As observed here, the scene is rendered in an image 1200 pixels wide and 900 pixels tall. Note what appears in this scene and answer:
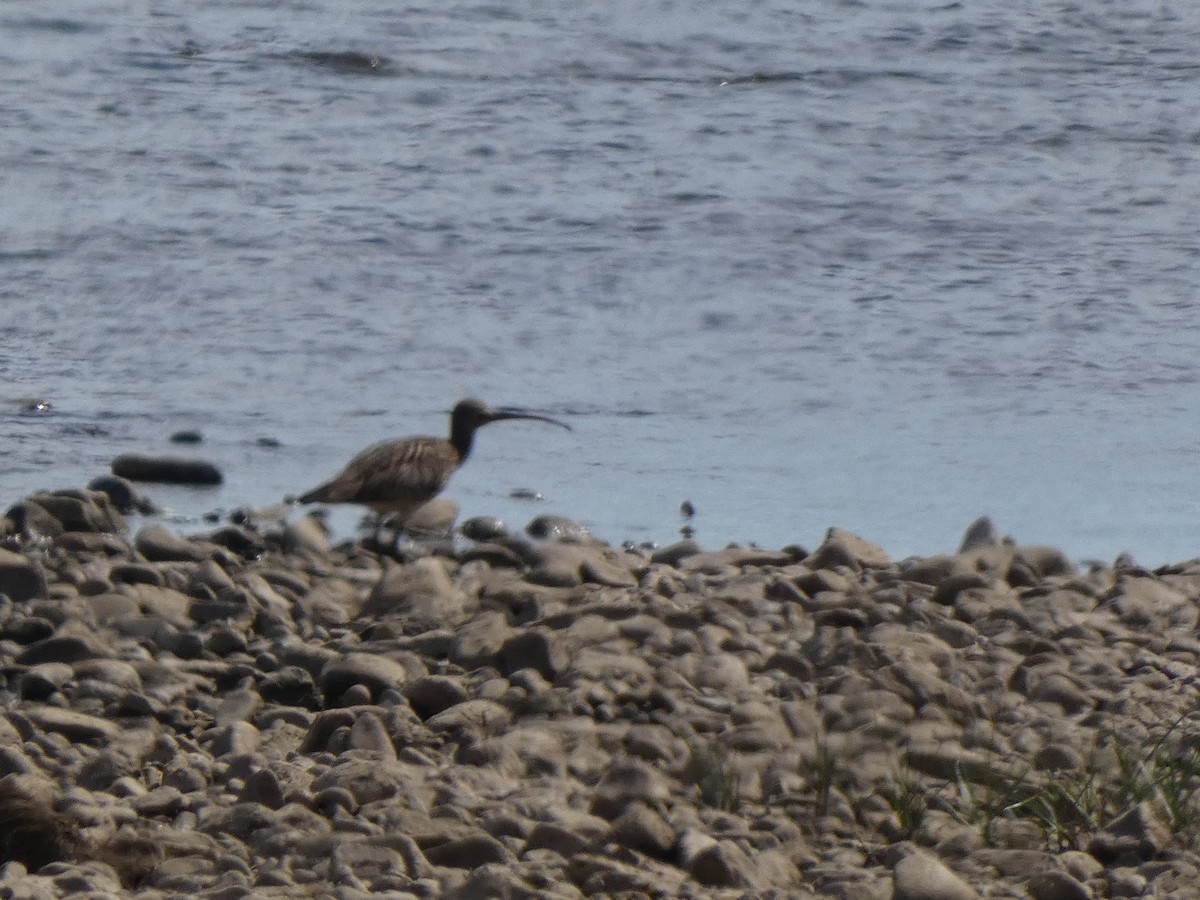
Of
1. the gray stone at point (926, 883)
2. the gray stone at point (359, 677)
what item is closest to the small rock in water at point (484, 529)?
the gray stone at point (359, 677)

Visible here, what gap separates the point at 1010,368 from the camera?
995 centimetres

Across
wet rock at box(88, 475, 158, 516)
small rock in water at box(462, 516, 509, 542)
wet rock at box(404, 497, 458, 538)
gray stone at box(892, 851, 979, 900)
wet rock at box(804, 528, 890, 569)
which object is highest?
gray stone at box(892, 851, 979, 900)

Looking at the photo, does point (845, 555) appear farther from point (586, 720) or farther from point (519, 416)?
point (519, 416)

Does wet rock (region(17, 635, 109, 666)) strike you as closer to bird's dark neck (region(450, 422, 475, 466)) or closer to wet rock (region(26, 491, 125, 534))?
wet rock (region(26, 491, 125, 534))

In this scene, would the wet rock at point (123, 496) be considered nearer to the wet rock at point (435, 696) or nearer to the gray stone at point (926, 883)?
the wet rock at point (435, 696)

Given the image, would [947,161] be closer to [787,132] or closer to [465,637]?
[787,132]

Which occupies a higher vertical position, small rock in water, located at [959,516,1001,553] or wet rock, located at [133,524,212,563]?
wet rock, located at [133,524,212,563]

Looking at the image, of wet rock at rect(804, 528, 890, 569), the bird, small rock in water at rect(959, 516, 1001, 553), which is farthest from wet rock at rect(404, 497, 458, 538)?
small rock in water at rect(959, 516, 1001, 553)

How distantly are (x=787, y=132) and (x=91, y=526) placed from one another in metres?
7.11

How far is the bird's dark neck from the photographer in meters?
8.59

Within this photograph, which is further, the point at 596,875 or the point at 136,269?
the point at 136,269

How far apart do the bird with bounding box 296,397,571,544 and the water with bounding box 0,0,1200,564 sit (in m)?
0.31

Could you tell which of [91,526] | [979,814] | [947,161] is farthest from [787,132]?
[979,814]

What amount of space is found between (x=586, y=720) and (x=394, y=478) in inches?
108
